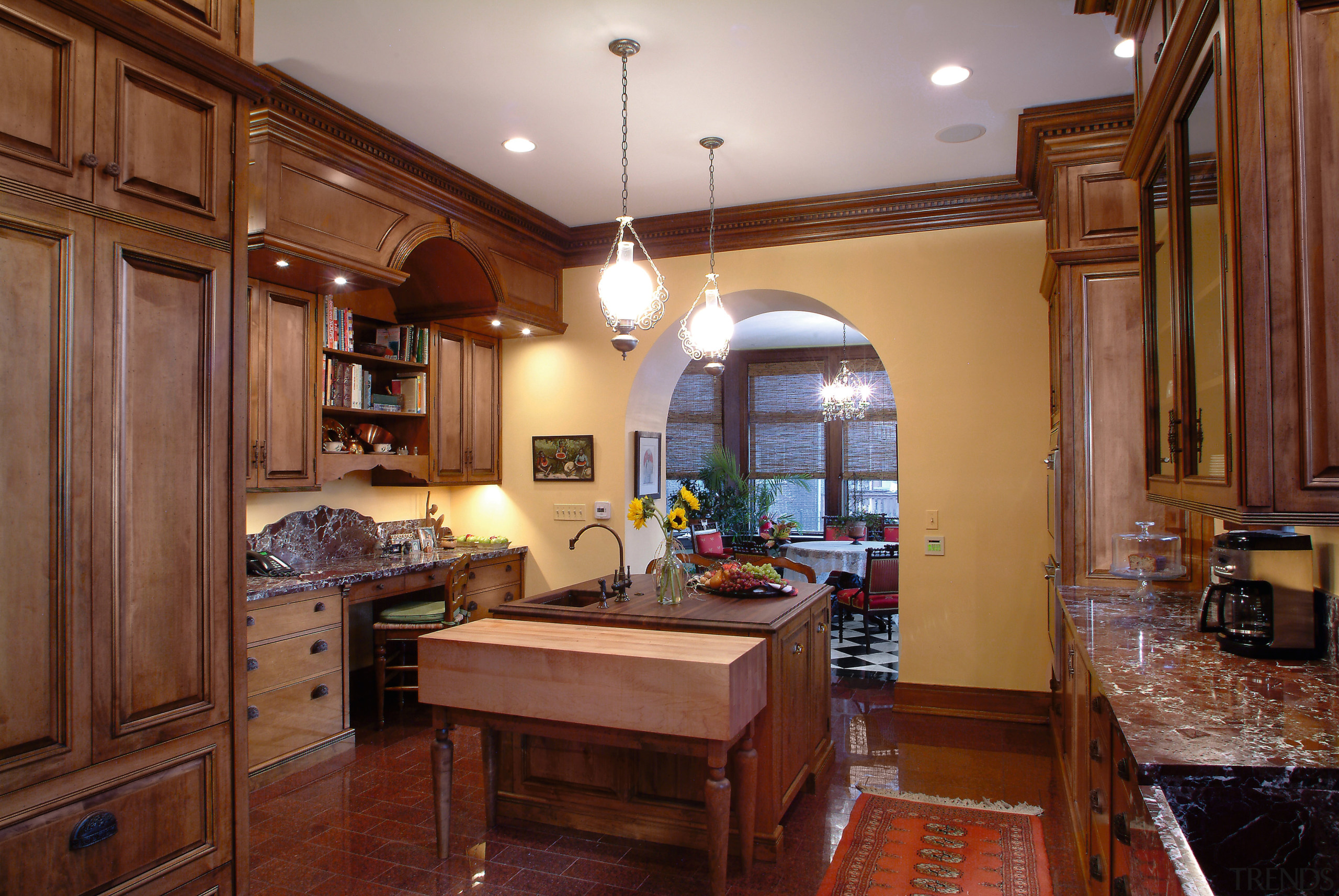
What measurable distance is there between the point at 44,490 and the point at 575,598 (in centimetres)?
231

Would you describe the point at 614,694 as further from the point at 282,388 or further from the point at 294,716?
the point at 282,388

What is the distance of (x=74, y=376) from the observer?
5.32 feet

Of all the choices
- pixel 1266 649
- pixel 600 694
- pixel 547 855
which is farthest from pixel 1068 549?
pixel 547 855

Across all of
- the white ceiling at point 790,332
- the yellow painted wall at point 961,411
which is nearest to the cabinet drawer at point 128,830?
the yellow painted wall at point 961,411

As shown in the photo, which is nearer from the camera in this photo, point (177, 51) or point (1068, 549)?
point (177, 51)

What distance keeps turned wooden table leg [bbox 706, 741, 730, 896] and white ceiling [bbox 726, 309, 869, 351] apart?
20.3ft

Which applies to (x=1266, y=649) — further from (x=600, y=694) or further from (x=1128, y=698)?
(x=600, y=694)

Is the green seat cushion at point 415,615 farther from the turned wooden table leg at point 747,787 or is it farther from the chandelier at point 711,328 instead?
the turned wooden table leg at point 747,787

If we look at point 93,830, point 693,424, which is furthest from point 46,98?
point 693,424

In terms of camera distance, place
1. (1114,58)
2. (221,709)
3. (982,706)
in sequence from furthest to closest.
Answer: (982,706) → (1114,58) → (221,709)

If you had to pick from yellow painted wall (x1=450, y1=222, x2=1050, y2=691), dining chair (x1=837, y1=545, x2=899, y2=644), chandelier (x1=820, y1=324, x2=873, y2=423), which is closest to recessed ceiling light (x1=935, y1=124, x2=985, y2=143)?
yellow painted wall (x1=450, y1=222, x2=1050, y2=691)

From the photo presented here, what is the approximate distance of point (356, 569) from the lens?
14.6 ft

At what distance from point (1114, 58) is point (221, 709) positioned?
12.7 feet

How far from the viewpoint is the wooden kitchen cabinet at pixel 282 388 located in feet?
13.2
